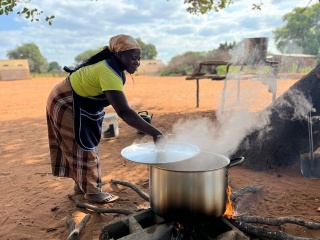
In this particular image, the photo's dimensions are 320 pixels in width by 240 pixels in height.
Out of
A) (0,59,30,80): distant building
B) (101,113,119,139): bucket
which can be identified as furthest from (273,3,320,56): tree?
(101,113,119,139): bucket

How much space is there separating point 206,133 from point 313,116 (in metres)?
2.13

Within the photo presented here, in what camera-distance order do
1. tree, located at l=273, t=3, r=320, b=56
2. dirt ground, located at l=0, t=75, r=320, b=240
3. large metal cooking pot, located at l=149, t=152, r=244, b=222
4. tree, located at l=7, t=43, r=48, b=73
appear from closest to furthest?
large metal cooking pot, located at l=149, t=152, r=244, b=222 → dirt ground, located at l=0, t=75, r=320, b=240 → tree, located at l=273, t=3, r=320, b=56 → tree, located at l=7, t=43, r=48, b=73

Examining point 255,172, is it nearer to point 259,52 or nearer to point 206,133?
point 206,133

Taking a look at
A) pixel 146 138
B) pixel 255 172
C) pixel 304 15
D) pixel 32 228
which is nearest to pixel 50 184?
pixel 32 228

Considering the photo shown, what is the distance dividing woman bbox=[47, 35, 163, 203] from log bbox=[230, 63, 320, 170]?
202 cm

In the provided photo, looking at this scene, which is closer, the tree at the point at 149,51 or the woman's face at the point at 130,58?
the woman's face at the point at 130,58

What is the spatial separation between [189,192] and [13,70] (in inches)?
1218

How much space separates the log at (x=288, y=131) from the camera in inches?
145

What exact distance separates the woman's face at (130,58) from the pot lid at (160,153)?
66 centimetres

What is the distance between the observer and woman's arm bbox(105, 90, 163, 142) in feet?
6.90

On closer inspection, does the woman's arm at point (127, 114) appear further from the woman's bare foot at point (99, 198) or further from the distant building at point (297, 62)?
the distant building at point (297, 62)

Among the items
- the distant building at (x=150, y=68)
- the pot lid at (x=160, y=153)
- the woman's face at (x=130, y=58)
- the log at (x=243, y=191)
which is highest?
the distant building at (x=150, y=68)

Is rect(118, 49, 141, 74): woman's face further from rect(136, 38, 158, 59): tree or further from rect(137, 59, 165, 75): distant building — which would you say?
rect(136, 38, 158, 59): tree

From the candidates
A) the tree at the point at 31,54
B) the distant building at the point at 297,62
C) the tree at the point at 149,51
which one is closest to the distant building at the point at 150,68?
the distant building at the point at 297,62
